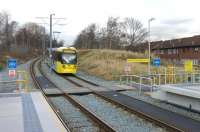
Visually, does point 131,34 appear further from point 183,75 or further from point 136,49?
point 183,75

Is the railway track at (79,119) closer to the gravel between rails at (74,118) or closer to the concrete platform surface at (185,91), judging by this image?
the gravel between rails at (74,118)

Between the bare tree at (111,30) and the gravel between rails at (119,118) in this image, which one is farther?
the bare tree at (111,30)

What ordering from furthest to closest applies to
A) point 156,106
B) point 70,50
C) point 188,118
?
point 70,50 < point 156,106 < point 188,118

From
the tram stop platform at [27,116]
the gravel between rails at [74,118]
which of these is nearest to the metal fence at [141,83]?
the gravel between rails at [74,118]

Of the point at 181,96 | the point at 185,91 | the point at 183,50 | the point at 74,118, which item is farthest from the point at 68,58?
the point at 183,50

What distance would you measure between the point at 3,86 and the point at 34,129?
596 inches

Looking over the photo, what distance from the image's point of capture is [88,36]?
11756 cm

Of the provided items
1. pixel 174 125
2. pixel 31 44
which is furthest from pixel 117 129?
pixel 31 44

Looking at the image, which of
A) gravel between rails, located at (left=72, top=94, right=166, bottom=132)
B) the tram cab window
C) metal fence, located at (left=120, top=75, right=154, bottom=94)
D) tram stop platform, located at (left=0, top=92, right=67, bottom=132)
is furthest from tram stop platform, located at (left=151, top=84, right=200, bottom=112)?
the tram cab window

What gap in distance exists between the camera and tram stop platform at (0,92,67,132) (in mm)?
11445

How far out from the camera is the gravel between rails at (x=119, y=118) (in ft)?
41.0

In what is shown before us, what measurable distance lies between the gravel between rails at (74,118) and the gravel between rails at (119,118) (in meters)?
0.73

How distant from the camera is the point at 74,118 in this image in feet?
48.1

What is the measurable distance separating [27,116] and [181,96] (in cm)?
727
